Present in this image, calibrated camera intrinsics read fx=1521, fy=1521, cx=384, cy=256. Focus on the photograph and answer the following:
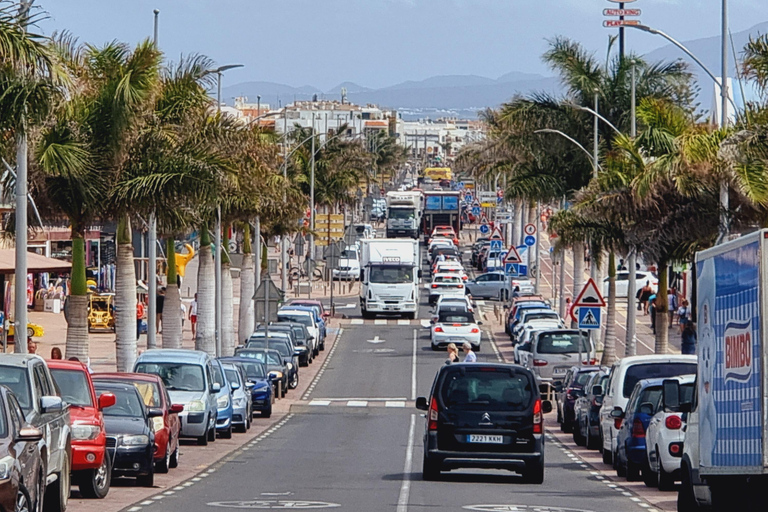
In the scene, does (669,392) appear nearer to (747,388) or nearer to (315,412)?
(747,388)

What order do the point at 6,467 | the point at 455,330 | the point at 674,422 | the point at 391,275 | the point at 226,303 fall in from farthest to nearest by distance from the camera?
the point at 391,275 < the point at 455,330 < the point at 226,303 < the point at 674,422 < the point at 6,467

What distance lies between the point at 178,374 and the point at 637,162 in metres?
13.2

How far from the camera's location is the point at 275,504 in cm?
1736

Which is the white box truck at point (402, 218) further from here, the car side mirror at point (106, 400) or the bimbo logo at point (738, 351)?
the bimbo logo at point (738, 351)

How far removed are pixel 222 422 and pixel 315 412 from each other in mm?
9371

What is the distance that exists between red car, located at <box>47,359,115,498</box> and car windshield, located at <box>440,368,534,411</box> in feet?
16.0

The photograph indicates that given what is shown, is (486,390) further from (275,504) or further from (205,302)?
(205,302)

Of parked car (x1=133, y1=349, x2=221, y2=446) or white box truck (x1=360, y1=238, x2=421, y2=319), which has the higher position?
white box truck (x1=360, y1=238, x2=421, y2=319)

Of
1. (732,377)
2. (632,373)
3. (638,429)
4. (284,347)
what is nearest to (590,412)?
(632,373)

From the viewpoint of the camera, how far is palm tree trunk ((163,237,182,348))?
39.2 metres

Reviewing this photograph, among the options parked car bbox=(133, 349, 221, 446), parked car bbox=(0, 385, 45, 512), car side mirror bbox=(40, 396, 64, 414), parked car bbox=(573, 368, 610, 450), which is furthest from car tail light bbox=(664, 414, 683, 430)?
parked car bbox=(133, 349, 221, 446)

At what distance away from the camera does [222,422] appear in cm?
2977

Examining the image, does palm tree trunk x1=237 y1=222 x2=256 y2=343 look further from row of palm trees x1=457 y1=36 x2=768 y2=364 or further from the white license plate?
the white license plate

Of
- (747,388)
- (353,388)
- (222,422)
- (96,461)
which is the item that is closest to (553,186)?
(353,388)
